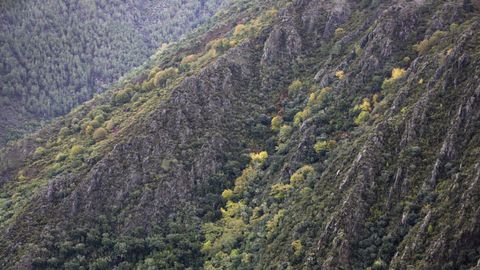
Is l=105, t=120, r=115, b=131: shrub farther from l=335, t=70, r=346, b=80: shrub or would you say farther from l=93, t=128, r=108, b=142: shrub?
l=335, t=70, r=346, b=80: shrub

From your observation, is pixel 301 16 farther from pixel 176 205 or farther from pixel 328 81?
pixel 176 205

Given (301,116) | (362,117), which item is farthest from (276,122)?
(362,117)

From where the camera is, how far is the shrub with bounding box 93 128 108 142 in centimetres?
16138

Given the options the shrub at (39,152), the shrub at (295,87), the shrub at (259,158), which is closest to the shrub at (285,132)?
the shrub at (259,158)

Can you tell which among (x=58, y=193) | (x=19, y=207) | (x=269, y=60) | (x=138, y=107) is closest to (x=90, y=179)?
(x=58, y=193)

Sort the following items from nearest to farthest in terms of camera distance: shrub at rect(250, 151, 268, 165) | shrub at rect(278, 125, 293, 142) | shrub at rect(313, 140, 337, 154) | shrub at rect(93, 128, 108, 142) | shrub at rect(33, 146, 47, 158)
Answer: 1. shrub at rect(313, 140, 337, 154)
2. shrub at rect(250, 151, 268, 165)
3. shrub at rect(278, 125, 293, 142)
4. shrub at rect(93, 128, 108, 142)
5. shrub at rect(33, 146, 47, 158)

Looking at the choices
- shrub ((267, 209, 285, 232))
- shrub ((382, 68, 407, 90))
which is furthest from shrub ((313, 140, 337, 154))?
shrub ((382, 68, 407, 90))

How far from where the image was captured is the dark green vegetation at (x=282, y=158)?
340ft

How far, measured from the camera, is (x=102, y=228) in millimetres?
133250

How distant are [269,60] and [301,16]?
56.6 feet

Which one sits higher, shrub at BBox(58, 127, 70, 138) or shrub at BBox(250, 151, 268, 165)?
shrub at BBox(58, 127, 70, 138)

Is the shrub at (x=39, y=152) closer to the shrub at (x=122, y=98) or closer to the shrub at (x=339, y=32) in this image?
the shrub at (x=122, y=98)

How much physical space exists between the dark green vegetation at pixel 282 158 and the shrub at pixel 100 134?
0.59 meters

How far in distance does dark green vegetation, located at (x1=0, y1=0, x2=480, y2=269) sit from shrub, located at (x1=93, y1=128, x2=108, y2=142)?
59 cm
